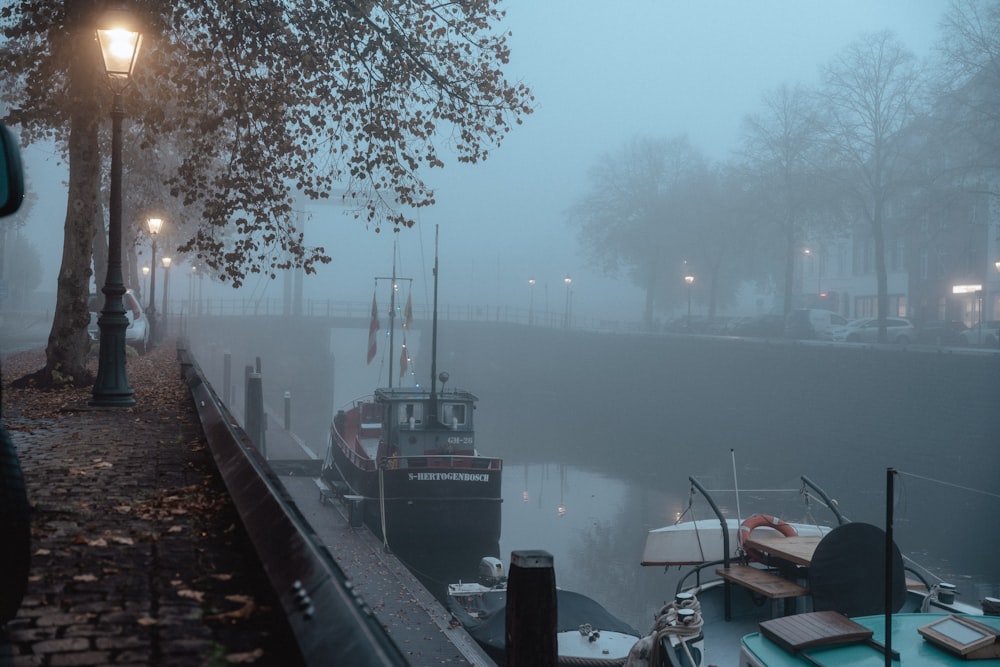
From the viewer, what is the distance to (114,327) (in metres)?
13.2

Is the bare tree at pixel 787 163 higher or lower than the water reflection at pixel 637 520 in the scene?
higher

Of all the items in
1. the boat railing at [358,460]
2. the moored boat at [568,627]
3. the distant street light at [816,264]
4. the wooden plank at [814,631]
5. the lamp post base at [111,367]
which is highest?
the distant street light at [816,264]

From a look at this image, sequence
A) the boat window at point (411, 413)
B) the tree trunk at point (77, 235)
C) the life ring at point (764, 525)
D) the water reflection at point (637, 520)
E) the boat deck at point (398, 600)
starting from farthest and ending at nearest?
1. the boat window at point (411, 413)
2. the water reflection at point (637, 520)
3. the tree trunk at point (77, 235)
4. the life ring at point (764, 525)
5. the boat deck at point (398, 600)

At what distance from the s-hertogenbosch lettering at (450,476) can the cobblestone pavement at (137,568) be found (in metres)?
Result: 14.1

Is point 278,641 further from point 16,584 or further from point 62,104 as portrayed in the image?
point 62,104

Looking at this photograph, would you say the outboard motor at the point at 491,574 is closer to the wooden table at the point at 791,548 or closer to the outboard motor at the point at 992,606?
the wooden table at the point at 791,548

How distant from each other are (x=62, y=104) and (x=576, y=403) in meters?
47.6

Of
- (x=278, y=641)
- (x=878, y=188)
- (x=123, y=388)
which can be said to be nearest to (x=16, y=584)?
(x=278, y=641)

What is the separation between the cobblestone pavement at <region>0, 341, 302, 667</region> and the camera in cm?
360

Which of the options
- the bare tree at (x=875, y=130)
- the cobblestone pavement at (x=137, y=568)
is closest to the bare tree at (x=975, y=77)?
the bare tree at (x=875, y=130)

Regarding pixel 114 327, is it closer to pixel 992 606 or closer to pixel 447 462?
pixel 992 606

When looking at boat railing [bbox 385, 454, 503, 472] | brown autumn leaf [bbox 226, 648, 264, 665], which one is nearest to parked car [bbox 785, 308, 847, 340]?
boat railing [bbox 385, 454, 503, 472]

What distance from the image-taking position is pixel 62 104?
52.7ft

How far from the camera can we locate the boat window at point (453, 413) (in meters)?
26.0
